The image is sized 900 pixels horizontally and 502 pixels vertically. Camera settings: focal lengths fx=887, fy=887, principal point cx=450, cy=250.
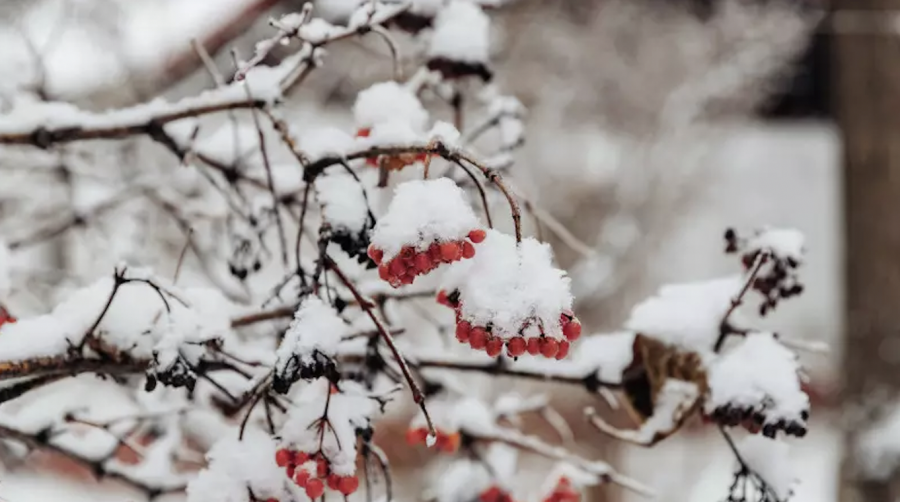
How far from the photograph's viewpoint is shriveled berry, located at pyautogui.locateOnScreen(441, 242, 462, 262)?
0.88 meters

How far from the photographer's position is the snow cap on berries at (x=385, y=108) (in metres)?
1.26

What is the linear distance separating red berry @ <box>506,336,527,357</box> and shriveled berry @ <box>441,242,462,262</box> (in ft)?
0.33

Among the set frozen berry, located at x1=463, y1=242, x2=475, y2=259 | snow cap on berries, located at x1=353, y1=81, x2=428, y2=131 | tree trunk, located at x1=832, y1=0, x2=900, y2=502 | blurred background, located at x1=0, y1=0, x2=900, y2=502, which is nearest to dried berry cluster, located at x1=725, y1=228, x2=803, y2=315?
snow cap on berries, located at x1=353, y1=81, x2=428, y2=131

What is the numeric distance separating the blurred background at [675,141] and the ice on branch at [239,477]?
1.92 m

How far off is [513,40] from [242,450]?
5615mm

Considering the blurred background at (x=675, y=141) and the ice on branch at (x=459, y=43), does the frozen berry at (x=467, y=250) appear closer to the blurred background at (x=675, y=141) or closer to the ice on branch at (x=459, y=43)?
the ice on branch at (x=459, y=43)

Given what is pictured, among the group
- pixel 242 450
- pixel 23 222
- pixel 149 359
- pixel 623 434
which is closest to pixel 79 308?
pixel 149 359

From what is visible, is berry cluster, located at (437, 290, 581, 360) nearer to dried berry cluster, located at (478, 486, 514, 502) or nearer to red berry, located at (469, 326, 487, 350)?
red berry, located at (469, 326, 487, 350)

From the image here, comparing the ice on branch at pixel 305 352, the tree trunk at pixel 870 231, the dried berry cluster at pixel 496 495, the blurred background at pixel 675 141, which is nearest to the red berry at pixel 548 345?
the ice on branch at pixel 305 352

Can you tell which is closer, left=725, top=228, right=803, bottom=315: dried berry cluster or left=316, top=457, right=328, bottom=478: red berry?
left=316, top=457, right=328, bottom=478: red berry

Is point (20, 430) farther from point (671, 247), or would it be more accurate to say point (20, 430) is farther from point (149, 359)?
point (671, 247)

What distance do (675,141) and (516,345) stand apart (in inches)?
243

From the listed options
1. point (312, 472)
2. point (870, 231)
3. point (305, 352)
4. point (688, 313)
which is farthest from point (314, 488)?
point (870, 231)

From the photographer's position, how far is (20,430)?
1.56 meters
